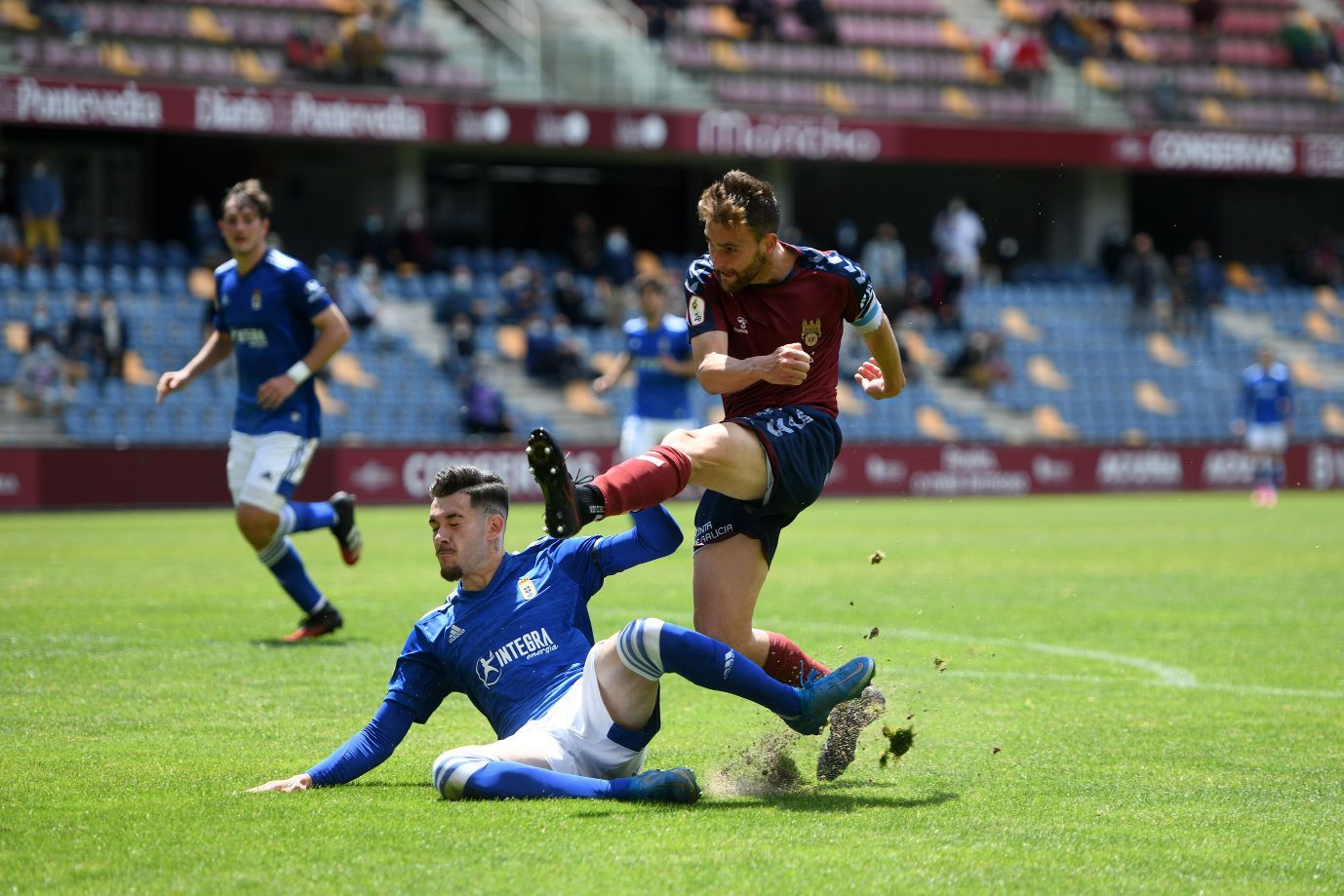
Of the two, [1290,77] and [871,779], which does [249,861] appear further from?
[1290,77]

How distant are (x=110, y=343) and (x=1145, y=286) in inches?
766

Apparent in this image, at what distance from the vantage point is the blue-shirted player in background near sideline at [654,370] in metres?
14.7

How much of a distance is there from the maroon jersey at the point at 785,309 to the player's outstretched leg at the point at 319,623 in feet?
14.4

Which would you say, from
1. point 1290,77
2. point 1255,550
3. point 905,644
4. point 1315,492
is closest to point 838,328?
point 905,644

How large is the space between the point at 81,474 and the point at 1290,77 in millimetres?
26958

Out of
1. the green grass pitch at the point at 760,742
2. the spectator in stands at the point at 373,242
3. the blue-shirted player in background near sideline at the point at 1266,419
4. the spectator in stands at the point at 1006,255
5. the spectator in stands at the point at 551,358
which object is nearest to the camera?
the green grass pitch at the point at 760,742

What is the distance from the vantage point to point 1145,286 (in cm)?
3144

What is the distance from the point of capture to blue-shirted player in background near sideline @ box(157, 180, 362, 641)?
9.53m

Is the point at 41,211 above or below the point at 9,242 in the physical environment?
above

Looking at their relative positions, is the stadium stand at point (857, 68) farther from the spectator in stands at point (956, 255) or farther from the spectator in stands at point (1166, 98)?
the spectator in stands at point (1166, 98)

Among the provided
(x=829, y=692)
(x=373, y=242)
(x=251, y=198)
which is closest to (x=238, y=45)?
(x=373, y=242)

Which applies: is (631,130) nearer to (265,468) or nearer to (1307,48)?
(1307,48)

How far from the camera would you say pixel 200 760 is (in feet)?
20.1

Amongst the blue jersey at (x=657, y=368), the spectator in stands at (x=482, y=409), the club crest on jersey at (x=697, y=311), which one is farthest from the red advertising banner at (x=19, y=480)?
the club crest on jersey at (x=697, y=311)
